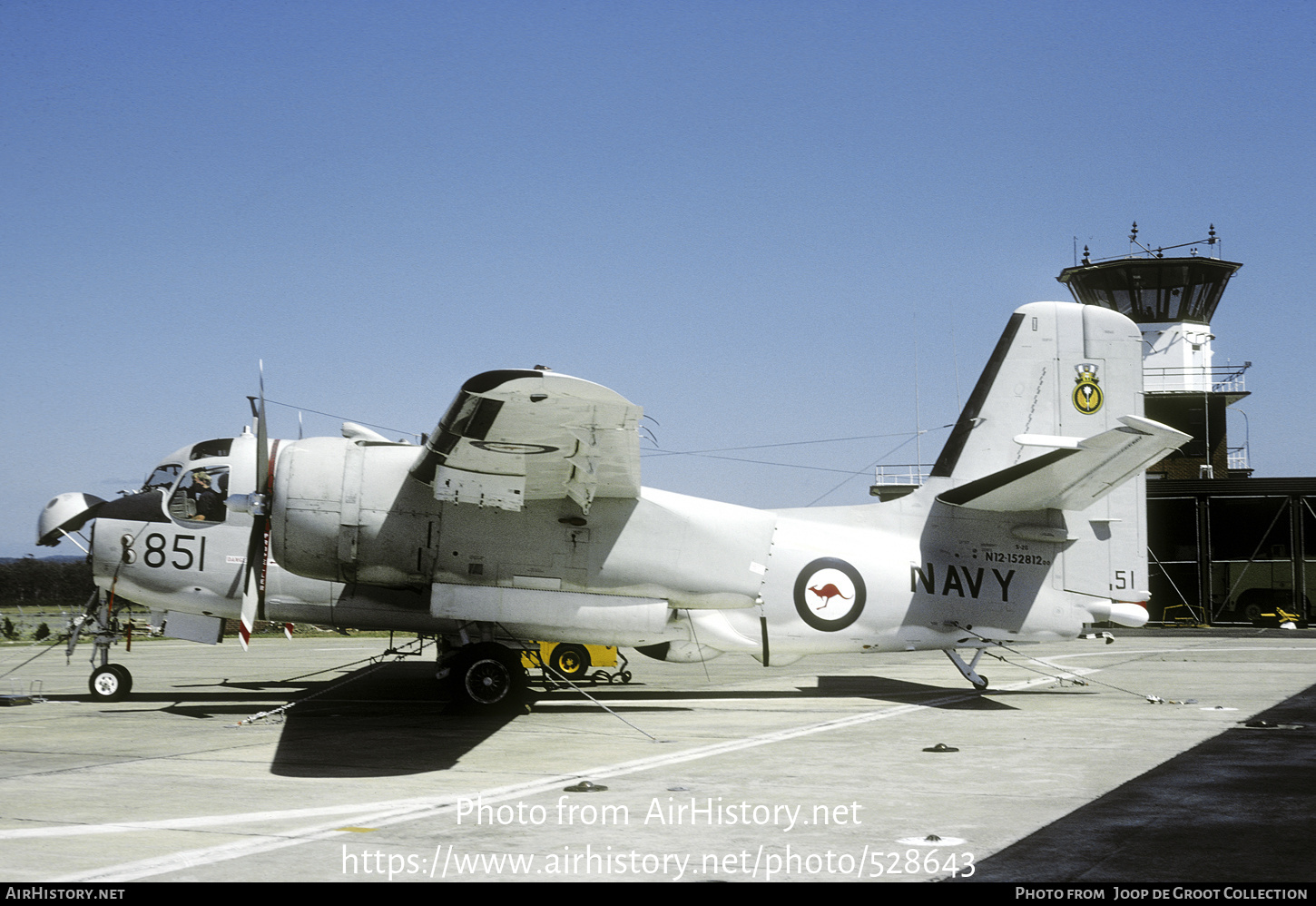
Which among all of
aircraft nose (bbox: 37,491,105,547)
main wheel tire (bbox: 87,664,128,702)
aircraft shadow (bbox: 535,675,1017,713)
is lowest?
aircraft shadow (bbox: 535,675,1017,713)

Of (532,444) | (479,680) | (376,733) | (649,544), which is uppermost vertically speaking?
(532,444)

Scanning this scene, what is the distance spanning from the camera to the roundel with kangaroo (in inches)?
619

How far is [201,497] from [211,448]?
75cm

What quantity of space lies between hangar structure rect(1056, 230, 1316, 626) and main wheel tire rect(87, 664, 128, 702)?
136 ft

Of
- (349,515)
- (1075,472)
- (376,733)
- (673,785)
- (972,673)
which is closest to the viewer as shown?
(673,785)

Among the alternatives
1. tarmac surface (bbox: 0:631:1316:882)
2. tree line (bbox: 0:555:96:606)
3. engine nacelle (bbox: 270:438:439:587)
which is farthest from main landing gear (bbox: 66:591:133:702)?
tree line (bbox: 0:555:96:606)

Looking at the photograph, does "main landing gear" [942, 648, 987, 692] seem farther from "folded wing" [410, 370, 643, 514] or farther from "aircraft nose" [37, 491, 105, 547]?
"aircraft nose" [37, 491, 105, 547]

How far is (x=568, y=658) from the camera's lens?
19.4 m

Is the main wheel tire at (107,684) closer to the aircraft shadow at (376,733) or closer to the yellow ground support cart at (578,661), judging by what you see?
the aircraft shadow at (376,733)

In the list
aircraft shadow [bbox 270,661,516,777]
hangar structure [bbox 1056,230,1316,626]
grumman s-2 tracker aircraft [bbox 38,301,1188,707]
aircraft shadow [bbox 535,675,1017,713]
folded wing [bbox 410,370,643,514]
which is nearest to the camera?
folded wing [bbox 410,370,643,514]

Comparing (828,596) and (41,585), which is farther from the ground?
(828,596)

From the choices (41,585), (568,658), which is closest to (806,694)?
(568,658)

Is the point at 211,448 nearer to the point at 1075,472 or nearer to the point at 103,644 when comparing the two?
the point at 103,644

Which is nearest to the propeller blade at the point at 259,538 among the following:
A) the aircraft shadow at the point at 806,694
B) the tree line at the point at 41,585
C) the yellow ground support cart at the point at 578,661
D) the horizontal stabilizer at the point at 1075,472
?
the aircraft shadow at the point at 806,694
